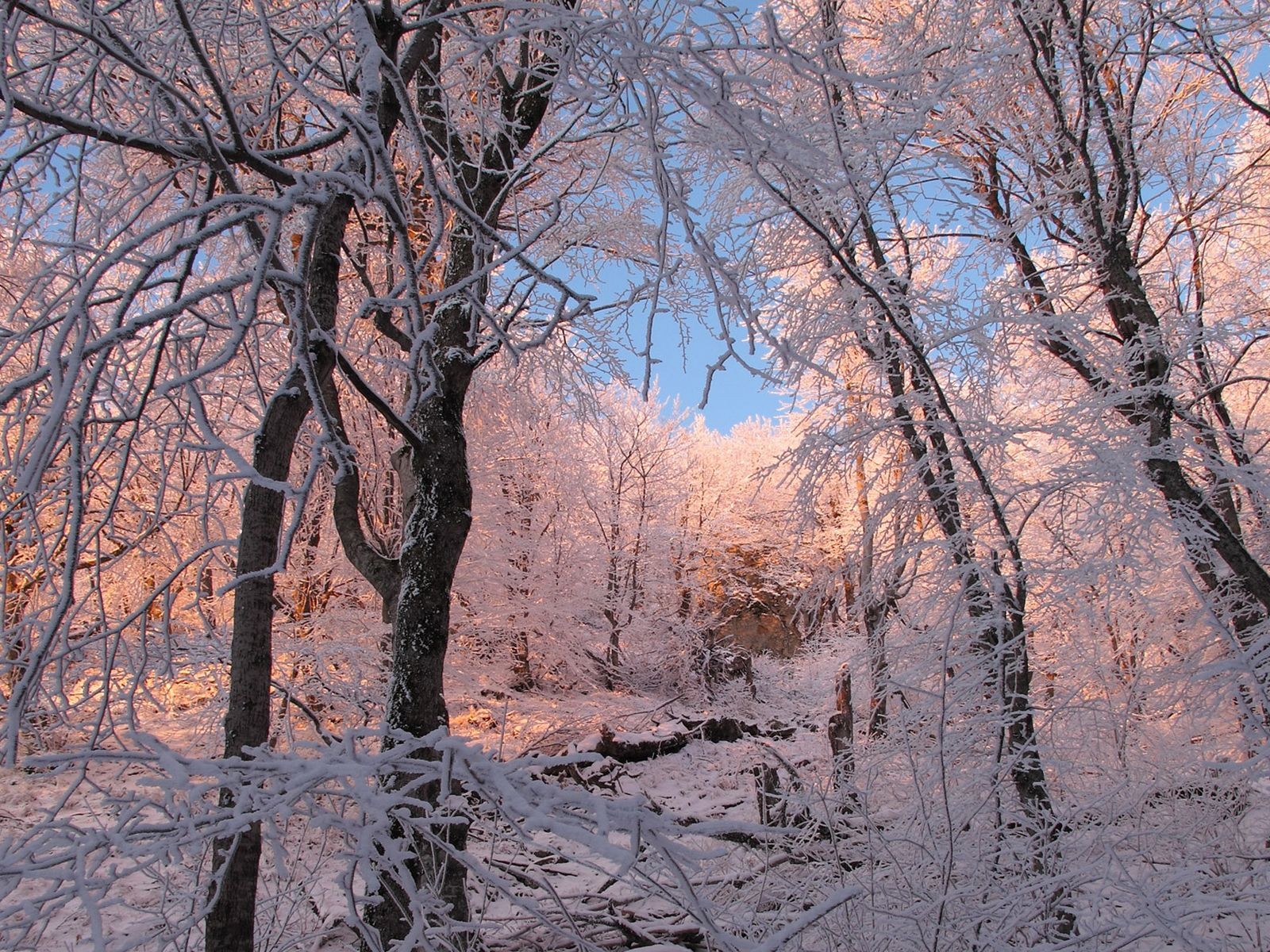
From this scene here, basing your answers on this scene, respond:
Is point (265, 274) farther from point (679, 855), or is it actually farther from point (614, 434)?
point (614, 434)

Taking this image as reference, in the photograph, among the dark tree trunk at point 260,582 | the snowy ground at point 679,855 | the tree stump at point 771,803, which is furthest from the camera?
the tree stump at point 771,803

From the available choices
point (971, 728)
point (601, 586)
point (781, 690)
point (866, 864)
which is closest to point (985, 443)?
point (971, 728)

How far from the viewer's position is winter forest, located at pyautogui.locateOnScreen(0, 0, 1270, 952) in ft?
4.03

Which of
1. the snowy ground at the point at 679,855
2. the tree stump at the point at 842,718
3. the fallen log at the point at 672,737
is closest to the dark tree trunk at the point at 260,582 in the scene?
the snowy ground at the point at 679,855

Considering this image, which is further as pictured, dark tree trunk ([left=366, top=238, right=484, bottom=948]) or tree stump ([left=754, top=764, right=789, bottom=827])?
tree stump ([left=754, top=764, right=789, bottom=827])

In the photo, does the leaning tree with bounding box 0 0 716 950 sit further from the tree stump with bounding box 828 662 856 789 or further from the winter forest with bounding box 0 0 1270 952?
the tree stump with bounding box 828 662 856 789

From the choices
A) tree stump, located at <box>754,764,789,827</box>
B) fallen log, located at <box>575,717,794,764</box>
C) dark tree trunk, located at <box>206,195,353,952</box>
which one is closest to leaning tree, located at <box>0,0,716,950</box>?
dark tree trunk, located at <box>206,195,353,952</box>

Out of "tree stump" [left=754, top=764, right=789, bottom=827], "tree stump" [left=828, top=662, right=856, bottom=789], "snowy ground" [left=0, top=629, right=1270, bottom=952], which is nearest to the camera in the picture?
"snowy ground" [left=0, top=629, right=1270, bottom=952]

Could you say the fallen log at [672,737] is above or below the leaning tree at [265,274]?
below

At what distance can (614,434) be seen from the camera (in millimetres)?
9938

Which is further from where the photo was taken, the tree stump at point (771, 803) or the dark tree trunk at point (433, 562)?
the tree stump at point (771, 803)

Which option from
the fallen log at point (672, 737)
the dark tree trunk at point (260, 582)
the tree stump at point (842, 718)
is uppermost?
the dark tree trunk at point (260, 582)

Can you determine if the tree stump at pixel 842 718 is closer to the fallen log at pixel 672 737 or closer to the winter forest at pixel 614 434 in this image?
the winter forest at pixel 614 434

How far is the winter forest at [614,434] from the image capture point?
1228mm
